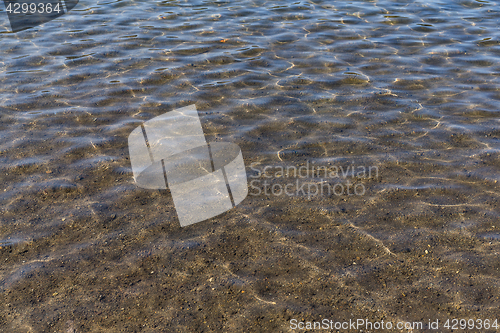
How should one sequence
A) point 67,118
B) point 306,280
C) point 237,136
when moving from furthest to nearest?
point 67,118
point 237,136
point 306,280

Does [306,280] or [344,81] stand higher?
[344,81]

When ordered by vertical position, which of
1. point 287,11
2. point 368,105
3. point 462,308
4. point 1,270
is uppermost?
point 287,11

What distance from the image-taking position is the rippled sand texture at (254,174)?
11.6 ft

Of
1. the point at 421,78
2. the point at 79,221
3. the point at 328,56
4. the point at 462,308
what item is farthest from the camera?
the point at 328,56

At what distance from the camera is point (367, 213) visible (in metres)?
4.46

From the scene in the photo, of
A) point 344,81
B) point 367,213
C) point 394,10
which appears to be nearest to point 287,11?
point 394,10

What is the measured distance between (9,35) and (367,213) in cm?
914

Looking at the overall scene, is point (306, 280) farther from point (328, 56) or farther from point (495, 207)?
point (328, 56)

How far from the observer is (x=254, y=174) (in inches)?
201

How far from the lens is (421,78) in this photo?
23.8 feet

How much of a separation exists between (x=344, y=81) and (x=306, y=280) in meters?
4.54

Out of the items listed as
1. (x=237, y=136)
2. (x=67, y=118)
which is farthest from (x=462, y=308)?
(x=67, y=118)

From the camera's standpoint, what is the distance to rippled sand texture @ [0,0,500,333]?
3.54 metres

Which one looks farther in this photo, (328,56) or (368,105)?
(328,56)
